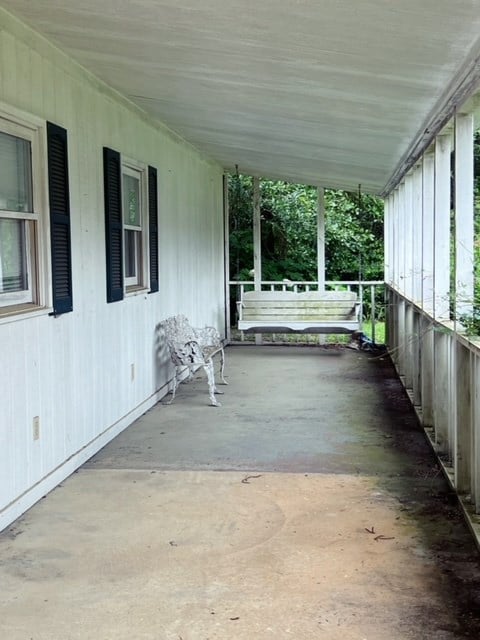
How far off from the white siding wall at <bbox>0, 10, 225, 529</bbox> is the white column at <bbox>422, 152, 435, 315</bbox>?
2.28m

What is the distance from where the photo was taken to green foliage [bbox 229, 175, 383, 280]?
12500mm

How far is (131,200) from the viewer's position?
5.96 metres

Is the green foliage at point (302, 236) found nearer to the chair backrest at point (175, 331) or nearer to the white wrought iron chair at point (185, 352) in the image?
the chair backrest at point (175, 331)

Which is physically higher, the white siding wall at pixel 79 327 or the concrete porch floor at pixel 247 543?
the white siding wall at pixel 79 327

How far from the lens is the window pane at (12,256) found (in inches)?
144

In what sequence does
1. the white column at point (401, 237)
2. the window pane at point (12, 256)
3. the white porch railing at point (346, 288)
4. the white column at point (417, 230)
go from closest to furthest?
the window pane at point (12, 256) → the white column at point (417, 230) → the white column at point (401, 237) → the white porch railing at point (346, 288)

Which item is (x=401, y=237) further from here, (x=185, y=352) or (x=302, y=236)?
(x=302, y=236)

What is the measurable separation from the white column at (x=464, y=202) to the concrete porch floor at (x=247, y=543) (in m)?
1.20

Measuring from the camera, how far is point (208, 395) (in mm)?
6742

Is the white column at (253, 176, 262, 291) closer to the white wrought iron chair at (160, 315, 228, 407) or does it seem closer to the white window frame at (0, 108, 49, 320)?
the white wrought iron chair at (160, 315, 228, 407)

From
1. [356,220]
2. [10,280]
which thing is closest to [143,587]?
[10,280]

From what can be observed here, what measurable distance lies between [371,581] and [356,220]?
11.3m

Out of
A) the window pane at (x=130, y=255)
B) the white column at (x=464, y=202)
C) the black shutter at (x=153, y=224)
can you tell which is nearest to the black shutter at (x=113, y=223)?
the window pane at (x=130, y=255)

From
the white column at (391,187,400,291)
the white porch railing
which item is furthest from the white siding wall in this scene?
the white porch railing
